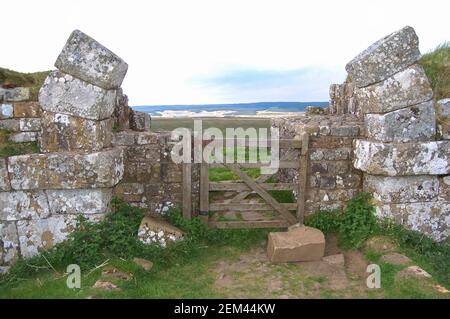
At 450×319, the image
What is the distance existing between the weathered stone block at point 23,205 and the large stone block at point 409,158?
4.54m

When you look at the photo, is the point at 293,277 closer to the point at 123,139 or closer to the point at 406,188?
the point at 406,188

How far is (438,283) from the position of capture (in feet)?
15.7

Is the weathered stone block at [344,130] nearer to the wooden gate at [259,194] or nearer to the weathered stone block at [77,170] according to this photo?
the wooden gate at [259,194]

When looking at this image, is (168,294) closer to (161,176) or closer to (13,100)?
(161,176)

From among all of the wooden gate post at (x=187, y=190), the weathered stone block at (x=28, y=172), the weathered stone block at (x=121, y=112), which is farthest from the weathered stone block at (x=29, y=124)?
the wooden gate post at (x=187, y=190)

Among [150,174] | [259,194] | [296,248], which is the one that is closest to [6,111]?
[150,174]

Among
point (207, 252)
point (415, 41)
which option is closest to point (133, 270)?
point (207, 252)

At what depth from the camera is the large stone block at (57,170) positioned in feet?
17.3

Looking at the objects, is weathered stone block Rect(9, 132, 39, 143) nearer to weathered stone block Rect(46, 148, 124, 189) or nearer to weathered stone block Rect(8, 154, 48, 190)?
weathered stone block Rect(8, 154, 48, 190)

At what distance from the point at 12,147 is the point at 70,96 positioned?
1.04m

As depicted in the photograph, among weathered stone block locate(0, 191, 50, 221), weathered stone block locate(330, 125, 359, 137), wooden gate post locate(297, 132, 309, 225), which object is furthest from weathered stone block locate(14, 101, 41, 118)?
weathered stone block locate(330, 125, 359, 137)

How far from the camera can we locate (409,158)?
5.71m

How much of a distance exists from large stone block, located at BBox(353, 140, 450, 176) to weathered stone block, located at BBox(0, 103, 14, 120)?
16.1ft

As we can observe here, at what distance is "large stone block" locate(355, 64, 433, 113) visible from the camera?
5633 mm
